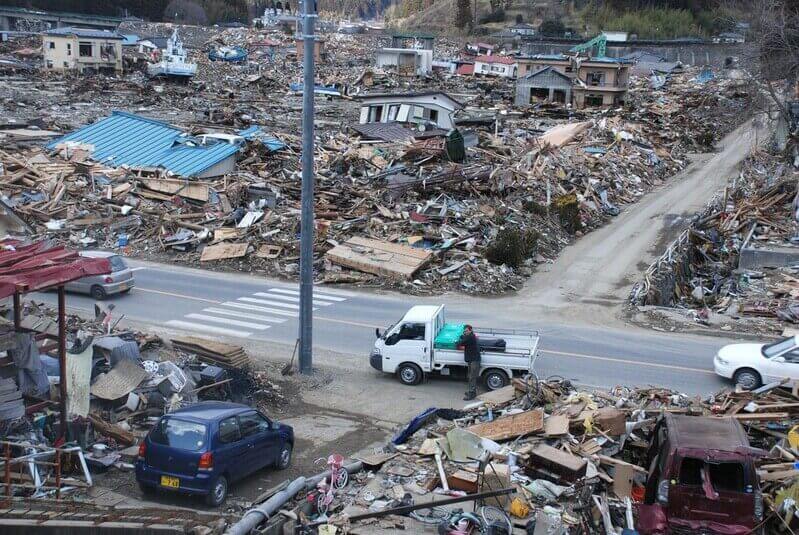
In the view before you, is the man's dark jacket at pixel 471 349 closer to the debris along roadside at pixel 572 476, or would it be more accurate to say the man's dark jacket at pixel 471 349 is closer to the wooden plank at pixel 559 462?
the debris along roadside at pixel 572 476

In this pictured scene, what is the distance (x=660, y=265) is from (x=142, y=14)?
12787 cm

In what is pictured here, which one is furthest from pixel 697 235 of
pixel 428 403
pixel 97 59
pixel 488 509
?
pixel 97 59

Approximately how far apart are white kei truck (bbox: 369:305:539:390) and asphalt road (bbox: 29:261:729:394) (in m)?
1.26

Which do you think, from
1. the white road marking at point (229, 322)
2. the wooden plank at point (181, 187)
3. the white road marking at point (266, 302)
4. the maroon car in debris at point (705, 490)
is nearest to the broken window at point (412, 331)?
the white road marking at point (229, 322)

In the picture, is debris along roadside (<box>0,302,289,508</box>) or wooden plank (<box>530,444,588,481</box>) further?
debris along roadside (<box>0,302,289,508</box>)

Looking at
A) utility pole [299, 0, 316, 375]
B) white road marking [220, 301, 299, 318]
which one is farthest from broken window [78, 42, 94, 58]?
utility pole [299, 0, 316, 375]

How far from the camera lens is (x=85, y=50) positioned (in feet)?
267

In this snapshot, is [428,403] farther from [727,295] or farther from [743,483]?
A: [727,295]

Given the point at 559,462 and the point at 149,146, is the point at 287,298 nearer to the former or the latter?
the point at 559,462

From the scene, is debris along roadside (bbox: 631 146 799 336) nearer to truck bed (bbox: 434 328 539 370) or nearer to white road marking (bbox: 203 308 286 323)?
truck bed (bbox: 434 328 539 370)

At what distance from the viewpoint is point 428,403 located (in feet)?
55.9

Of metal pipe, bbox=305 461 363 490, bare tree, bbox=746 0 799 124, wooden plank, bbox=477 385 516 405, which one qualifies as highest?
bare tree, bbox=746 0 799 124

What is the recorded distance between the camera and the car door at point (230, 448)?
39.1ft

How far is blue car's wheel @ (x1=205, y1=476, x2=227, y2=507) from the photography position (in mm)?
11742
